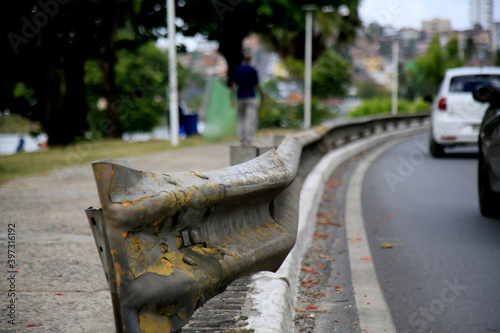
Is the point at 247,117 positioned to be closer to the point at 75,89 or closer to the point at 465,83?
the point at 465,83

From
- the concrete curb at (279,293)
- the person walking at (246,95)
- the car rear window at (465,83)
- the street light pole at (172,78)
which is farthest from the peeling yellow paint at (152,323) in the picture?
the street light pole at (172,78)

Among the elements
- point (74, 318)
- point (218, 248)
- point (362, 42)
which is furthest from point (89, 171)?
point (362, 42)

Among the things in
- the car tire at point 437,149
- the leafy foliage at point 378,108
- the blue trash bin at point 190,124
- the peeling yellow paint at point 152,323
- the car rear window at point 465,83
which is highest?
the peeling yellow paint at point 152,323

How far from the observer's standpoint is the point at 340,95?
6612 centimetres

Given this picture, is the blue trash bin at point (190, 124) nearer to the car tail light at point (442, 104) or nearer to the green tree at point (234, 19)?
the green tree at point (234, 19)

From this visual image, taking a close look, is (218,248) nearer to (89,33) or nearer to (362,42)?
(89,33)

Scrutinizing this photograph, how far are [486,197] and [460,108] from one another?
6.61 meters

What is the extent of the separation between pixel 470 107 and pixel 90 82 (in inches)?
1571

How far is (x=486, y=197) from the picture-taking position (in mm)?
6355

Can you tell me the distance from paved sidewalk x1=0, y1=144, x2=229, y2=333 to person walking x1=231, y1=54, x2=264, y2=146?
4604 mm

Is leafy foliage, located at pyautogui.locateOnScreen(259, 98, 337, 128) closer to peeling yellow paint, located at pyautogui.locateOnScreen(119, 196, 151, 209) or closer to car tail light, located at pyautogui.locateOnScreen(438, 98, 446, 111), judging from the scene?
car tail light, located at pyautogui.locateOnScreen(438, 98, 446, 111)

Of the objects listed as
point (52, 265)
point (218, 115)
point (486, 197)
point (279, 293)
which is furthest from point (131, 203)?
point (218, 115)

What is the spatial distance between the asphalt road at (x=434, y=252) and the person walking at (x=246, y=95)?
10.7 ft

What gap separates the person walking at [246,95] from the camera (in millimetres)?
11898
